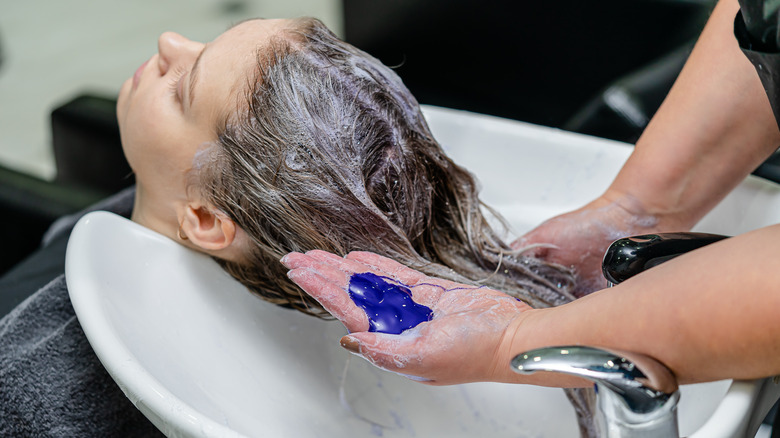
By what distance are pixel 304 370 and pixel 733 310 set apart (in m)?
0.59

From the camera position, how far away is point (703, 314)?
0.55 metres

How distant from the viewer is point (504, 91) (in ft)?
6.51

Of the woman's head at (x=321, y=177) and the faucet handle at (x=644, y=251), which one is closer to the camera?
the faucet handle at (x=644, y=251)

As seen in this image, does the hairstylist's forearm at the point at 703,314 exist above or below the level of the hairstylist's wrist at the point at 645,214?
above

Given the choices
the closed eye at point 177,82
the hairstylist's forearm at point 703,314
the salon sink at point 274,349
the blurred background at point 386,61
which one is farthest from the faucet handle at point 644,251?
the closed eye at point 177,82

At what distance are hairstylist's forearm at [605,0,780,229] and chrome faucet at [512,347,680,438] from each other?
1.40 ft

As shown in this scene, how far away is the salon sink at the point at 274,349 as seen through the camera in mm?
780

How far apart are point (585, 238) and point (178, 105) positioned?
23.2 inches

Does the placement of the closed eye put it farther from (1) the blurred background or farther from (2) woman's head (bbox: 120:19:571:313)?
(1) the blurred background

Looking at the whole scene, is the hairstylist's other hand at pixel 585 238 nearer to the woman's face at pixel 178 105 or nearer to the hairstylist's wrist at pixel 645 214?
the hairstylist's wrist at pixel 645 214

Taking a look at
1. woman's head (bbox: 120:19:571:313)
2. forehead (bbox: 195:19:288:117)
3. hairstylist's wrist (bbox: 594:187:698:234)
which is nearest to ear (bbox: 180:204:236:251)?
woman's head (bbox: 120:19:571:313)

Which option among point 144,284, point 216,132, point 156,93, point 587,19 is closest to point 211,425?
point 144,284

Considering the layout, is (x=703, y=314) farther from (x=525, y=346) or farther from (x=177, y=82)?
(x=177, y=82)

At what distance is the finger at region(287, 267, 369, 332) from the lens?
73 centimetres
